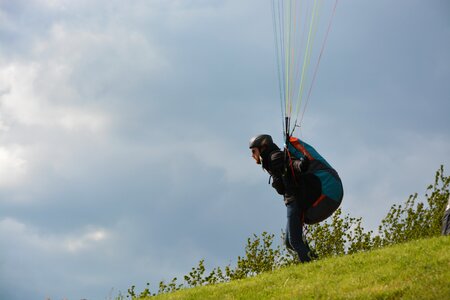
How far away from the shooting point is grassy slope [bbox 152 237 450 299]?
1151 cm

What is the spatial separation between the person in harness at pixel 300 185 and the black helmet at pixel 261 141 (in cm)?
2

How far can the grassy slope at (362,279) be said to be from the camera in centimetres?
1151

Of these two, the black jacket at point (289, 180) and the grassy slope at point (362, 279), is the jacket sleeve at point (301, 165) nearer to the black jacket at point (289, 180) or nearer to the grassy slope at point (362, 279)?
the black jacket at point (289, 180)

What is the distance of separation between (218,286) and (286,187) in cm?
280

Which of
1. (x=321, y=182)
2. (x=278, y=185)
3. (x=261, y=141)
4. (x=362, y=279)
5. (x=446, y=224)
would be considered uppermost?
(x=261, y=141)

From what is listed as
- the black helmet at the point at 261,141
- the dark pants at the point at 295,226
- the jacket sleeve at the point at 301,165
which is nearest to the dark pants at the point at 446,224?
the dark pants at the point at 295,226

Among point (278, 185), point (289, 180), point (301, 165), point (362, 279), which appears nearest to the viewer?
point (362, 279)

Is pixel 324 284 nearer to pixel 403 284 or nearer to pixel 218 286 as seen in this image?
pixel 403 284

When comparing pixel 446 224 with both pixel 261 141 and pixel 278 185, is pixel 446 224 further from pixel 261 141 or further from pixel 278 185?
pixel 261 141

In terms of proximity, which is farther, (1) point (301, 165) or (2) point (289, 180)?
(2) point (289, 180)

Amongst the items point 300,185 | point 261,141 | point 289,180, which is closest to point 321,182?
point 300,185

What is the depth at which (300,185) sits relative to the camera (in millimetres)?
14781

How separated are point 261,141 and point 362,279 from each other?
4149 millimetres

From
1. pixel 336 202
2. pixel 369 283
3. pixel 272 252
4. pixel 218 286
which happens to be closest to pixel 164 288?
pixel 272 252
